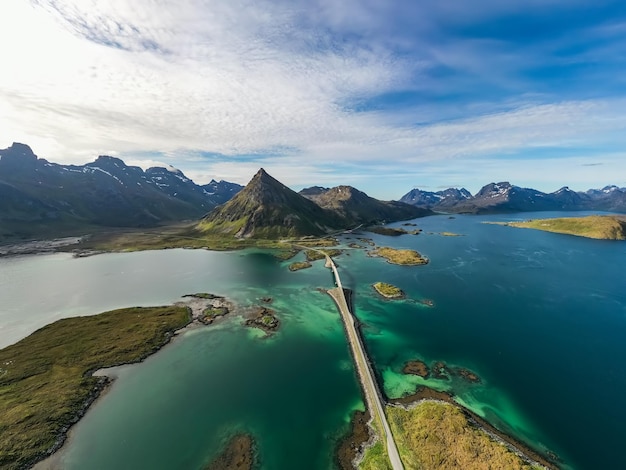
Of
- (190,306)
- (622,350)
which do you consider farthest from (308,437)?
(622,350)

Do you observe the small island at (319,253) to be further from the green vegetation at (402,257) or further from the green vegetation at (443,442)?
the green vegetation at (443,442)

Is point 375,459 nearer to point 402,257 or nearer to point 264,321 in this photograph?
point 264,321

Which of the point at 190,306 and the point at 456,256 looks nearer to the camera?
the point at 190,306

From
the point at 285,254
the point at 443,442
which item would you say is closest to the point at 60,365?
the point at 443,442

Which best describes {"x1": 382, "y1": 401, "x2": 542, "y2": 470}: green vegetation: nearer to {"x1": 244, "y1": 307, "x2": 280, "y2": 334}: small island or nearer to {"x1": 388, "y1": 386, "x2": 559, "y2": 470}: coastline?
{"x1": 388, "y1": 386, "x2": 559, "y2": 470}: coastline

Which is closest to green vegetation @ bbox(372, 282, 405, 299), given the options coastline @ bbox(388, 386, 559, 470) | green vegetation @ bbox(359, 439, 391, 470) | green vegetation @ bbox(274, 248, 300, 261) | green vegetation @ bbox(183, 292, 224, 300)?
coastline @ bbox(388, 386, 559, 470)

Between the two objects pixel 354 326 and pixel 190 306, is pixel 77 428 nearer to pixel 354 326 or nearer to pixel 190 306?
pixel 190 306

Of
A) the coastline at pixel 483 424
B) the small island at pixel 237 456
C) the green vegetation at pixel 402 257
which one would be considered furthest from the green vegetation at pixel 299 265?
the small island at pixel 237 456
